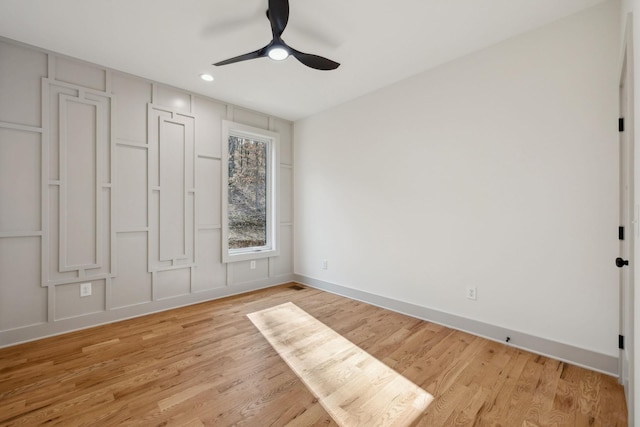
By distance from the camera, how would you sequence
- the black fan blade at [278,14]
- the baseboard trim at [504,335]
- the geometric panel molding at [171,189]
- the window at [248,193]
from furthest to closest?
1. the window at [248,193]
2. the geometric panel molding at [171,189]
3. the baseboard trim at [504,335]
4. the black fan blade at [278,14]

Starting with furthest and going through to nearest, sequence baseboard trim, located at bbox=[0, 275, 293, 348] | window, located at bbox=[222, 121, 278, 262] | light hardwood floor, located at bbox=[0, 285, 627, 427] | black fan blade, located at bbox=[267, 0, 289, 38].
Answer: window, located at bbox=[222, 121, 278, 262], baseboard trim, located at bbox=[0, 275, 293, 348], black fan blade, located at bbox=[267, 0, 289, 38], light hardwood floor, located at bbox=[0, 285, 627, 427]

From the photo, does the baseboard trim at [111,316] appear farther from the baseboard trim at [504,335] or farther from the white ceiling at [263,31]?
the white ceiling at [263,31]

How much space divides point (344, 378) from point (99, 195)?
113 inches

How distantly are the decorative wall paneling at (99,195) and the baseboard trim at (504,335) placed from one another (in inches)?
82.9

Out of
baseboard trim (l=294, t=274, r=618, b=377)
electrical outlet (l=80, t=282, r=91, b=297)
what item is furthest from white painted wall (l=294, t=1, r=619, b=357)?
electrical outlet (l=80, t=282, r=91, b=297)

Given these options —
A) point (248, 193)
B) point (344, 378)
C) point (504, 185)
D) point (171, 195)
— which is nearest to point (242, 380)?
point (344, 378)

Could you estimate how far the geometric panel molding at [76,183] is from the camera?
103 inches

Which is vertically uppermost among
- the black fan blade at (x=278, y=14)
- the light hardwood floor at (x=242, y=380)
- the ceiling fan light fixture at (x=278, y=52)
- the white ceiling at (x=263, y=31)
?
the white ceiling at (x=263, y=31)

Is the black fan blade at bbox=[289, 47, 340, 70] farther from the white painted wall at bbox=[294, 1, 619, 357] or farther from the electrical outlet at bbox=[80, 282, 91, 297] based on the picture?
the electrical outlet at bbox=[80, 282, 91, 297]

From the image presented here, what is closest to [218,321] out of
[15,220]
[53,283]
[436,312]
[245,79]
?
[53,283]

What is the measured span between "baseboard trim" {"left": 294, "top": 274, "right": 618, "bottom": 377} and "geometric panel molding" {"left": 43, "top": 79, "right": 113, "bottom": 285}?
2912 mm

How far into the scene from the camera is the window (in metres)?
3.86

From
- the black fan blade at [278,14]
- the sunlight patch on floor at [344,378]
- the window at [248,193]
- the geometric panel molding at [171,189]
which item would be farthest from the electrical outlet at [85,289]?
the black fan blade at [278,14]

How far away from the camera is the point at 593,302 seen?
2.05 meters
